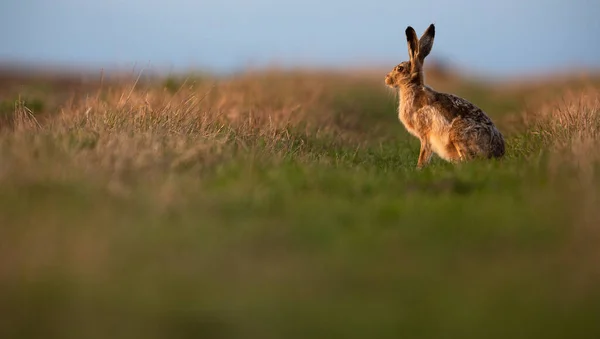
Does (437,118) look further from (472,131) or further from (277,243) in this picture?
(277,243)

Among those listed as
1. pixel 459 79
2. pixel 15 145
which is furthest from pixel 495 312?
pixel 459 79

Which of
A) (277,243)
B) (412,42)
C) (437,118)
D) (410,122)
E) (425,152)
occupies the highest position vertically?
(412,42)

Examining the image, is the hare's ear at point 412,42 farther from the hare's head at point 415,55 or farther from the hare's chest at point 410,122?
the hare's chest at point 410,122

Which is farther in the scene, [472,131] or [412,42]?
[412,42]

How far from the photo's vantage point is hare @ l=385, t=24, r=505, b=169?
9.79m

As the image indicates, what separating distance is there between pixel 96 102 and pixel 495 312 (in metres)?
8.22

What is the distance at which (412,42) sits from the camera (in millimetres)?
11141

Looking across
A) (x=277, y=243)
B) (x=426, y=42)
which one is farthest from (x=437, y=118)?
(x=277, y=243)

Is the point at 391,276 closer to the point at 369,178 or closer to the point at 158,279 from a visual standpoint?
the point at 158,279

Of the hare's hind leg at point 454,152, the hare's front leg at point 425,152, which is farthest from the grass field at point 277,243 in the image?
the hare's front leg at point 425,152

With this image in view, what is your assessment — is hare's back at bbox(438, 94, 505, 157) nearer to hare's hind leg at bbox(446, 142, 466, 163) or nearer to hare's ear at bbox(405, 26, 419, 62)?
hare's hind leg at bbox(446, 142, 466, 163)

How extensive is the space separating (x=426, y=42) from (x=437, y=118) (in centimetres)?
150

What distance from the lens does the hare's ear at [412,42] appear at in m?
11.0

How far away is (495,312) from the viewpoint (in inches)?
177
